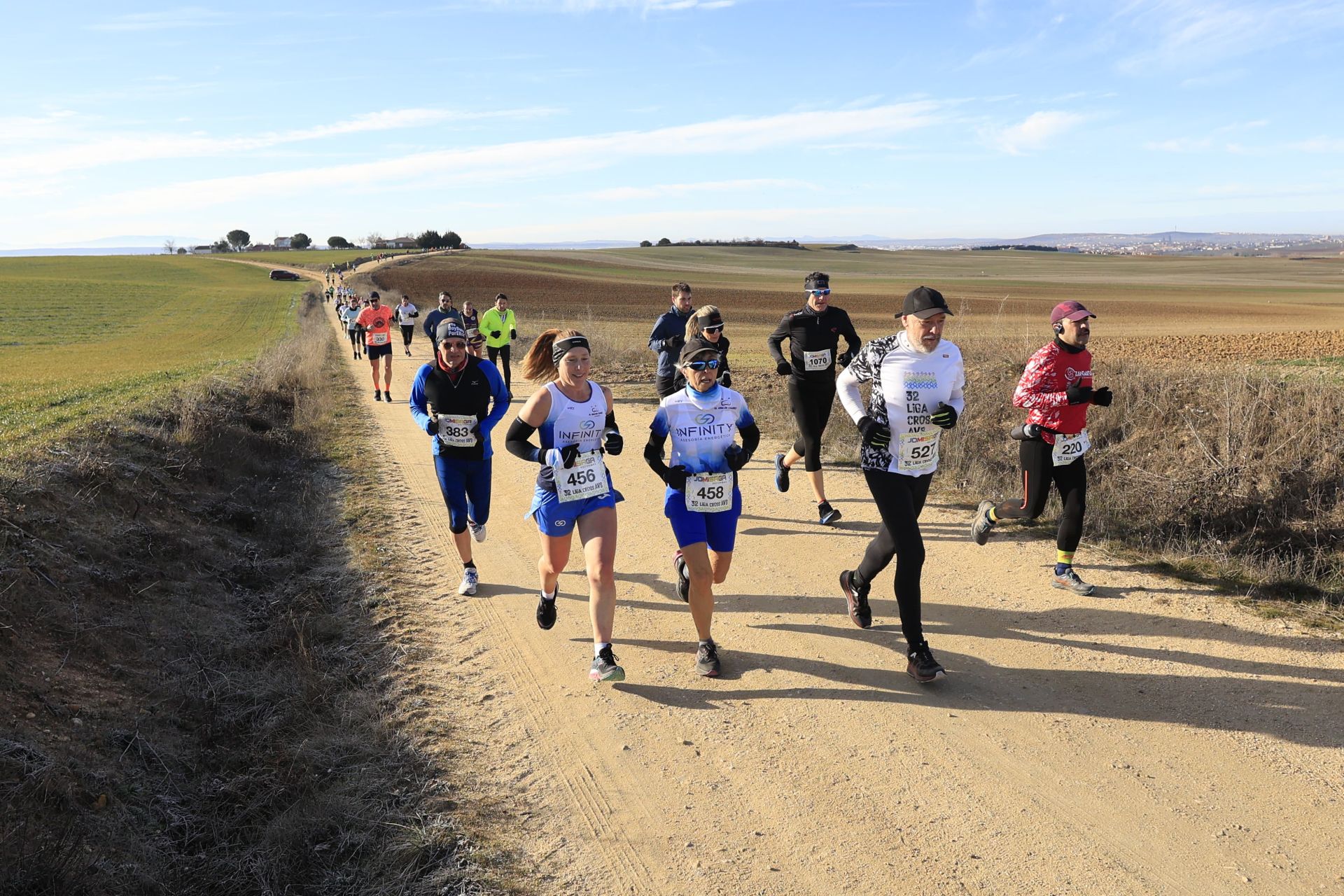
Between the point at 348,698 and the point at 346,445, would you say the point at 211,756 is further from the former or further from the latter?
the point at 346,445

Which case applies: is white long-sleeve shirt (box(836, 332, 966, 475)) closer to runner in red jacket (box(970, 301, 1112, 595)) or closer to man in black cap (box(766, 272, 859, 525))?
runner in red jacket (box(970, 301, 1112, 595))

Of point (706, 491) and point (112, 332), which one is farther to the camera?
point (112, 332)

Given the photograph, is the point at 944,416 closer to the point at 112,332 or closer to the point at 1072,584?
the point at 1072,584

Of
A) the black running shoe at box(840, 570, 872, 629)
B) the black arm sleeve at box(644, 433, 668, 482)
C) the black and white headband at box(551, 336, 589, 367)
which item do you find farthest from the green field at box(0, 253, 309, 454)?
the black running shoe at box(840, 570, 872, 629)

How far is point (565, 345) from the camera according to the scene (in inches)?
212

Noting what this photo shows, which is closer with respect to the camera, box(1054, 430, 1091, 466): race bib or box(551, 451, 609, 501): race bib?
box(551, 451, 609, 501): race bib

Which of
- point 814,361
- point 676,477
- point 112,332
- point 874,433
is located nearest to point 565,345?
point 676,477

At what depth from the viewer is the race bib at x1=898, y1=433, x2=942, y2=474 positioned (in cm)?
534

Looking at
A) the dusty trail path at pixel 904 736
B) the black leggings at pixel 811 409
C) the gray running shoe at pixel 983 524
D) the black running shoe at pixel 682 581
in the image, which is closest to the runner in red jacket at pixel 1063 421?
the gray running shoe at pixel 983 524

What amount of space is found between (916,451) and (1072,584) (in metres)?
2.11

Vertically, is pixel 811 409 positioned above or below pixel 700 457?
below

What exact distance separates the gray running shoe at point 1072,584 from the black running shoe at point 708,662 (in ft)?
9.37

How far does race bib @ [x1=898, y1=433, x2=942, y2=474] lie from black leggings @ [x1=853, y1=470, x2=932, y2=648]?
51mm

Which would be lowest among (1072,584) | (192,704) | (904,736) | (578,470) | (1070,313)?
(192,704)
